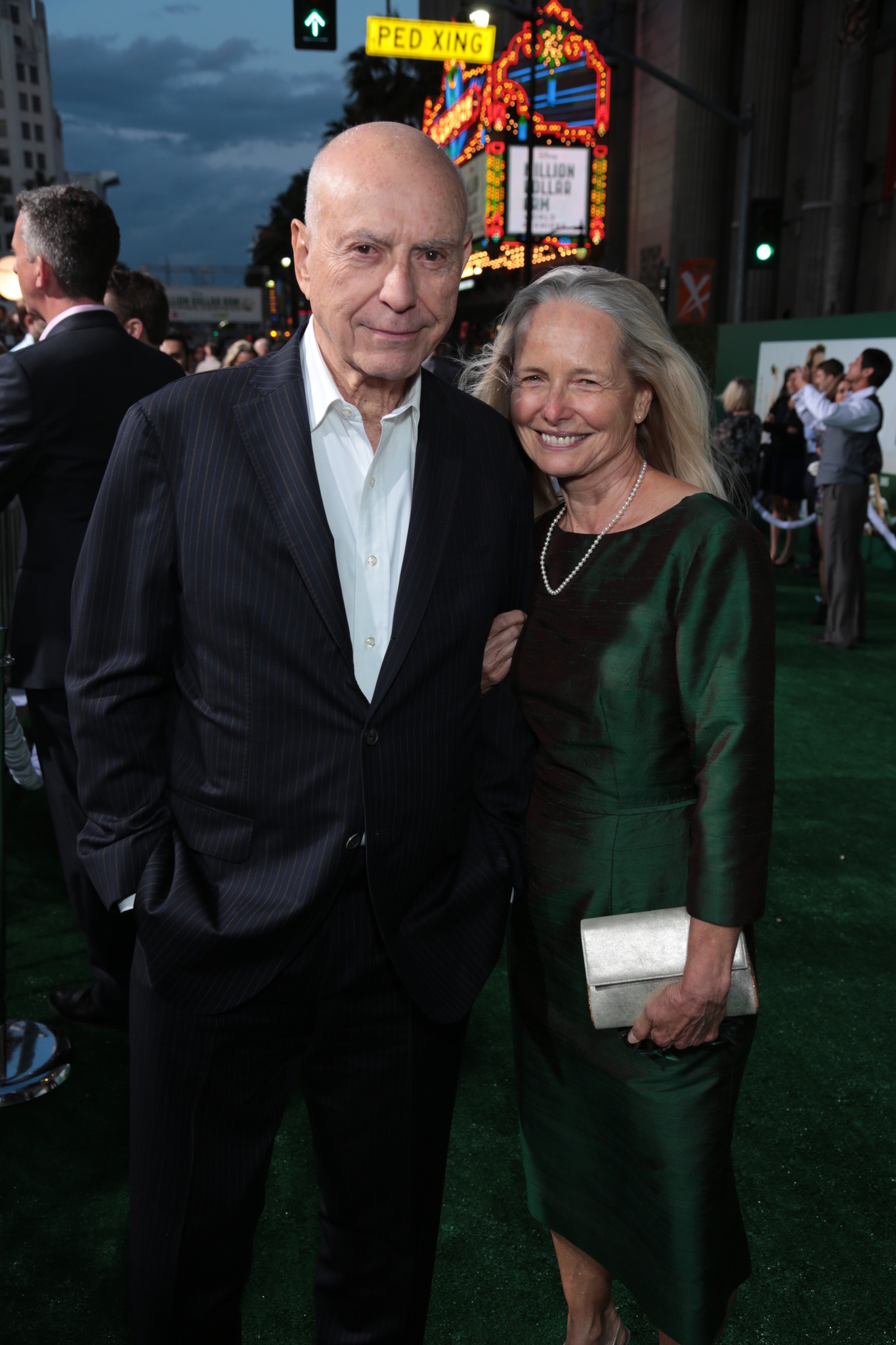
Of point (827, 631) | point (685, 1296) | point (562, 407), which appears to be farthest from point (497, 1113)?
point (827, 631)

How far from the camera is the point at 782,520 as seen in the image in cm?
1191

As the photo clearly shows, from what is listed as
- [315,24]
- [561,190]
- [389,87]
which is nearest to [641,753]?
[315,24]

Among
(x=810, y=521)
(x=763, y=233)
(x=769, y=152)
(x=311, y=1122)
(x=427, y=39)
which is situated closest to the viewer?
(x=311, y=1122)

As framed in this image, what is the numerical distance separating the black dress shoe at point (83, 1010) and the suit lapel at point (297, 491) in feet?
7.48

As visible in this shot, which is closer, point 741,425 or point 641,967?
point 641,967

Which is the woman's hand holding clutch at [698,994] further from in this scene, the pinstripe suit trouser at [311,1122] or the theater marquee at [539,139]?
the theater marquee at [539,139]

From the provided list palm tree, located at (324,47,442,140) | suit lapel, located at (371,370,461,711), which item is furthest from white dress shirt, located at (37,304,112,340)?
palm tree, located at (324,47,442,140)

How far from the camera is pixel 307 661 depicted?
5.09 feet

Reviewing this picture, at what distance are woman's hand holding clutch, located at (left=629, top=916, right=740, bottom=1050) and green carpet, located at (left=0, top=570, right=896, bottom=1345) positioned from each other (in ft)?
3.21

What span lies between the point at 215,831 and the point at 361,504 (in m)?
0.58

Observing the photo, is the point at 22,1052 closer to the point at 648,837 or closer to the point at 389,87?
the point at 648,837

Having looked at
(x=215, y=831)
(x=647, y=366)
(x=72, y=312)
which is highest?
(x=72, y=312)

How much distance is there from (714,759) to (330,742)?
0.65 metres

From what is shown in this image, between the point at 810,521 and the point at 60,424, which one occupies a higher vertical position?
the point at 60,424
